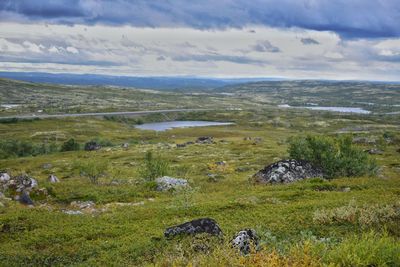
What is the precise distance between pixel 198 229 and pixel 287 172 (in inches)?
1116

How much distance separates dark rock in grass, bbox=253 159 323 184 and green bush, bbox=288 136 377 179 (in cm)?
329

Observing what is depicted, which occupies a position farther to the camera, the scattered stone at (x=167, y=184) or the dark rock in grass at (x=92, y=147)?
the dark rock in grass at (x=92, y=147)

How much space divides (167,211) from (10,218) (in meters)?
10.0

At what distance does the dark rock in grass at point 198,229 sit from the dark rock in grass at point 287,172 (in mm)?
27032

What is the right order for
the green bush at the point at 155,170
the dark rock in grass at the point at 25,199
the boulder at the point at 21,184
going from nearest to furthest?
the dark rock in grass at the point at 25,199
the boulder at the point at 21,184
the green bush at the point at 155,170

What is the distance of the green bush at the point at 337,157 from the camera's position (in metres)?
50.6

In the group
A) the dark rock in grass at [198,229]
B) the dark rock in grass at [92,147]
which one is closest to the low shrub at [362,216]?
the dark rock in grass at [198,229]

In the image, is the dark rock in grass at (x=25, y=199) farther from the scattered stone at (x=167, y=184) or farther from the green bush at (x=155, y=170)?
the green bush at (x=155, y=170)

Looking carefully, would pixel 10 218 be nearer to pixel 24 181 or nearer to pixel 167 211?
pixel 167 211

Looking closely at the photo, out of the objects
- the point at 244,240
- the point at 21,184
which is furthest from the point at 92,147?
the point at 244,240

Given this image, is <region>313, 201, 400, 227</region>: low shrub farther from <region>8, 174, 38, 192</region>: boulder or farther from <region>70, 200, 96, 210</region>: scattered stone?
<region>8, 174, 38, 192</region>: boulder

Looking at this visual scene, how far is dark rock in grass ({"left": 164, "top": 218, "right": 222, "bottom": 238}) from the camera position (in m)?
18.3

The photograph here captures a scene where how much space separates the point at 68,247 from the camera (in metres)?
20.1

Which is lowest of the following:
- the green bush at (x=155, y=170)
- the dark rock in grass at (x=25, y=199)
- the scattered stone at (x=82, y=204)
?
the green bush at (x=155, y=170)
